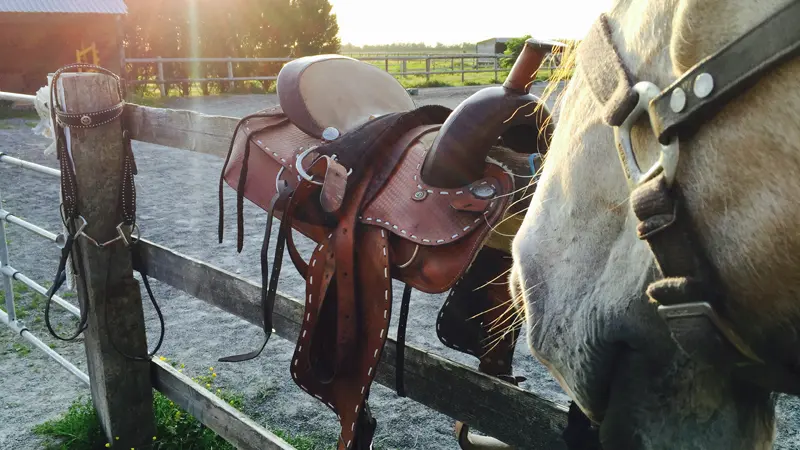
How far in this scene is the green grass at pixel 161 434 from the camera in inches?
102

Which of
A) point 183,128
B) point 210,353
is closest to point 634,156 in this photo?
point 183,128

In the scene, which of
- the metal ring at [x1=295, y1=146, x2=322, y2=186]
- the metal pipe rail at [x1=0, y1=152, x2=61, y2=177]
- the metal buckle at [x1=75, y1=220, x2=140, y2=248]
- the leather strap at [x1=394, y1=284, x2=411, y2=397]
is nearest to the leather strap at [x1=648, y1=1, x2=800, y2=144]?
the leather strap at [x1=394, y1=284, x2=411, y2=397]

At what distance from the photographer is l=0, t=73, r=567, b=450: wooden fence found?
5.06 feet

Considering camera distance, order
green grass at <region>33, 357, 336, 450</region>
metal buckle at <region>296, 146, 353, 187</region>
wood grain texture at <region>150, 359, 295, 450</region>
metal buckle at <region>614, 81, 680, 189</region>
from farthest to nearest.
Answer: green grass at <region>33, 357, 336, 450</region>, wood grain texture at <region>150, 359, 295, 450</region>, metal buckle at <region>296, 146, 353, 187</region>, metal buckle at <region>614, 81, 680, 189</region>

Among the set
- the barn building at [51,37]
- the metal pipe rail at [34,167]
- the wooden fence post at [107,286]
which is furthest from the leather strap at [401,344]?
the barn building at [51,37]

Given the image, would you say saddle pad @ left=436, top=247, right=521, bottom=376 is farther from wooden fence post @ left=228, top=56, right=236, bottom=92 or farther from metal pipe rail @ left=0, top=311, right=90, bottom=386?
wooden fence post @ left=228, top=56, right=236, bottom=92

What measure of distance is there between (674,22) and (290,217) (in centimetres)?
112

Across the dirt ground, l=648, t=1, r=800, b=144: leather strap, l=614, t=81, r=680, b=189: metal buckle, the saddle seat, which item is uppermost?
l=648, t=1, r=800, b=144: leather strap

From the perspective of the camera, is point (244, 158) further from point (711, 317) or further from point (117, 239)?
point (711, 317)

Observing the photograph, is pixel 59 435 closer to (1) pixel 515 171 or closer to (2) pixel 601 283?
(1) pixel 515 171

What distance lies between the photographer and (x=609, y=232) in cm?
75

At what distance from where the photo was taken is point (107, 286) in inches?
94.0

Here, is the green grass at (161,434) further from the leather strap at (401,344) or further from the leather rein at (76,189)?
the leather strap at (401,344)

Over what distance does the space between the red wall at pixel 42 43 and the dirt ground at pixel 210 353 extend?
939 centimetres
